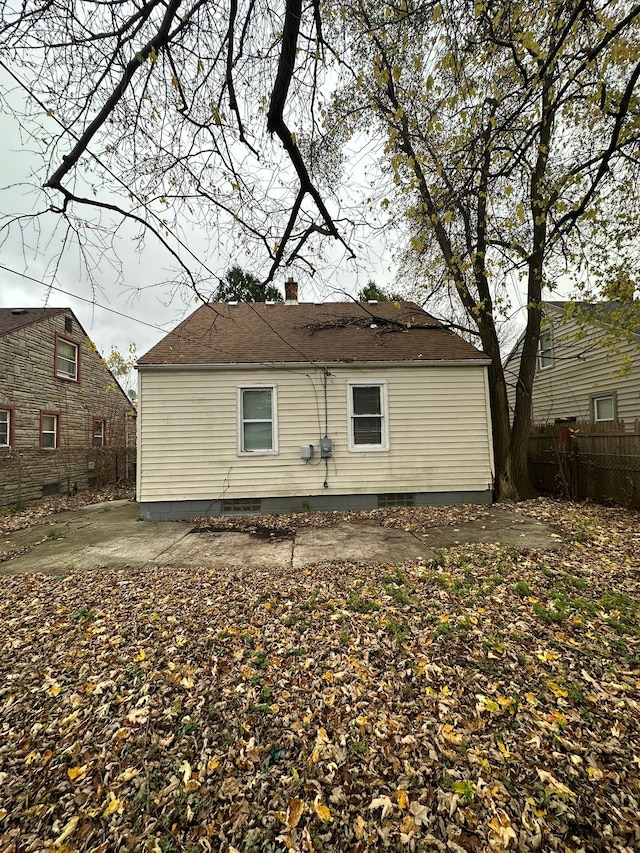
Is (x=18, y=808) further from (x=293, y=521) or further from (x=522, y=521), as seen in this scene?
(x=522, y=521)

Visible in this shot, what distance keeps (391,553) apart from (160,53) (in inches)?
224

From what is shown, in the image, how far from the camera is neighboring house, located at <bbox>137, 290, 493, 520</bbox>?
786 cm

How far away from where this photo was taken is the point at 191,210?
3162 millimetres

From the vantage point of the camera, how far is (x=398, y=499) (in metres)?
8.20

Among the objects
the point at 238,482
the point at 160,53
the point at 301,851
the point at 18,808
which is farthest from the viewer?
the point at 238,482

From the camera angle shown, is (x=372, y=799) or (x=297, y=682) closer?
(x=372, y=799)

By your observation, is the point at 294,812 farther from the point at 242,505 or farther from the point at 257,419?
the point at 257,419

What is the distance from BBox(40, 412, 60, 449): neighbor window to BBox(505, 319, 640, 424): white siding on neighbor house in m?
15.1

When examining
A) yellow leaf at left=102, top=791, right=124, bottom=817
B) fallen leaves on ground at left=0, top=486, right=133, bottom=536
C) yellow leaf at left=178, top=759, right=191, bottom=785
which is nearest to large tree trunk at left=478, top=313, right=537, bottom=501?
yellow leaf at left=178, top=759, right=191, bottom=785

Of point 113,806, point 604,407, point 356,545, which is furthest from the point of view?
point 604,407

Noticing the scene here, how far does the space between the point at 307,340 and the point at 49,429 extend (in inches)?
396

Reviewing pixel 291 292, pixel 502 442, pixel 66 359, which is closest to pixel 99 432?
pixel 66 359

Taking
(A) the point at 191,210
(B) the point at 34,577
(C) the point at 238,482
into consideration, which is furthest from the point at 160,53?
(C) the point at 238,482

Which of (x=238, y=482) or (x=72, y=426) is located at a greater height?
(x=72, y=426)
